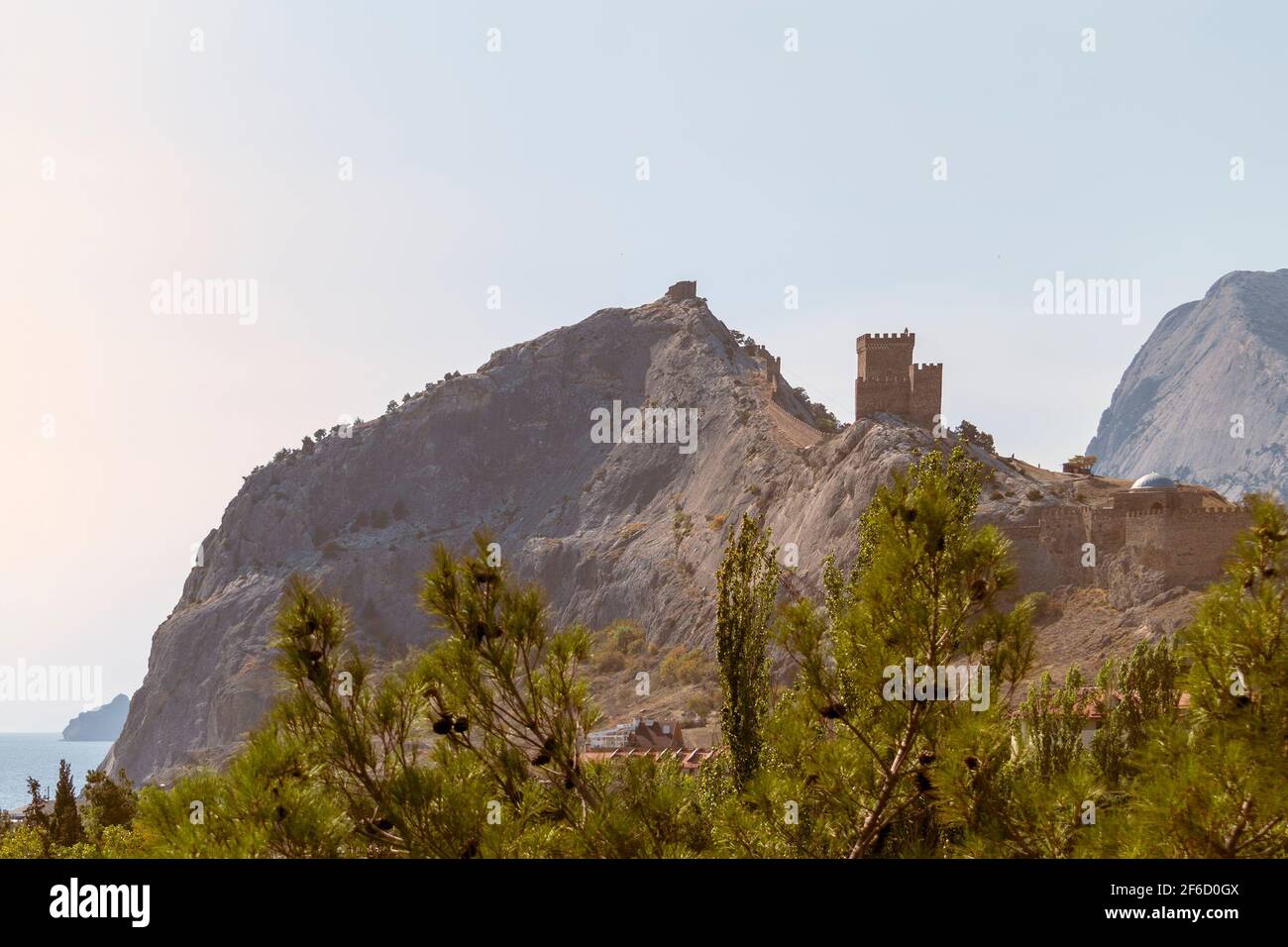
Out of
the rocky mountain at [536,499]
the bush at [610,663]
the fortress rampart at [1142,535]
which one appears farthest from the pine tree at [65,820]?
the bush at [610,663]

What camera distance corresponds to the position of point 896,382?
296 feet

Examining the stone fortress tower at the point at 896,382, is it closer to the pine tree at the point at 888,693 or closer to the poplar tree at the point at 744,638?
the poplar tree at the point at 744,638

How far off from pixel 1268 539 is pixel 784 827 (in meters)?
4.41

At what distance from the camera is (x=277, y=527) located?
14000cm

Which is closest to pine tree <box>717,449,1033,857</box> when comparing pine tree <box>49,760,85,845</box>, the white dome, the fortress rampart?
pine tree <box>49,760,85,845</box>

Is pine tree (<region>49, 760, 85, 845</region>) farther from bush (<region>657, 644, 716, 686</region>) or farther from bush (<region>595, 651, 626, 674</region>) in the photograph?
bush (<region>595, 651, 626, 674</region>)

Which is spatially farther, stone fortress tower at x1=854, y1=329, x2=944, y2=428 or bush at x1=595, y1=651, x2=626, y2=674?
bush at x1=595, y1=651, x2=626, y2=674

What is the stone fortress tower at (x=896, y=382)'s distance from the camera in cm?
8850

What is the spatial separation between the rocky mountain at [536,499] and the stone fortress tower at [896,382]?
5.42 ft

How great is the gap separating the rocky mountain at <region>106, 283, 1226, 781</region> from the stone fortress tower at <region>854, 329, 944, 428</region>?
5.42 ft

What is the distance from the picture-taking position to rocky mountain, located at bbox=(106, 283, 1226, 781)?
105m

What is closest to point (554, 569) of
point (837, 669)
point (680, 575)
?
point (680, 575)

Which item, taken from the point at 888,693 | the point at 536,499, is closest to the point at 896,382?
the point at 536,499
